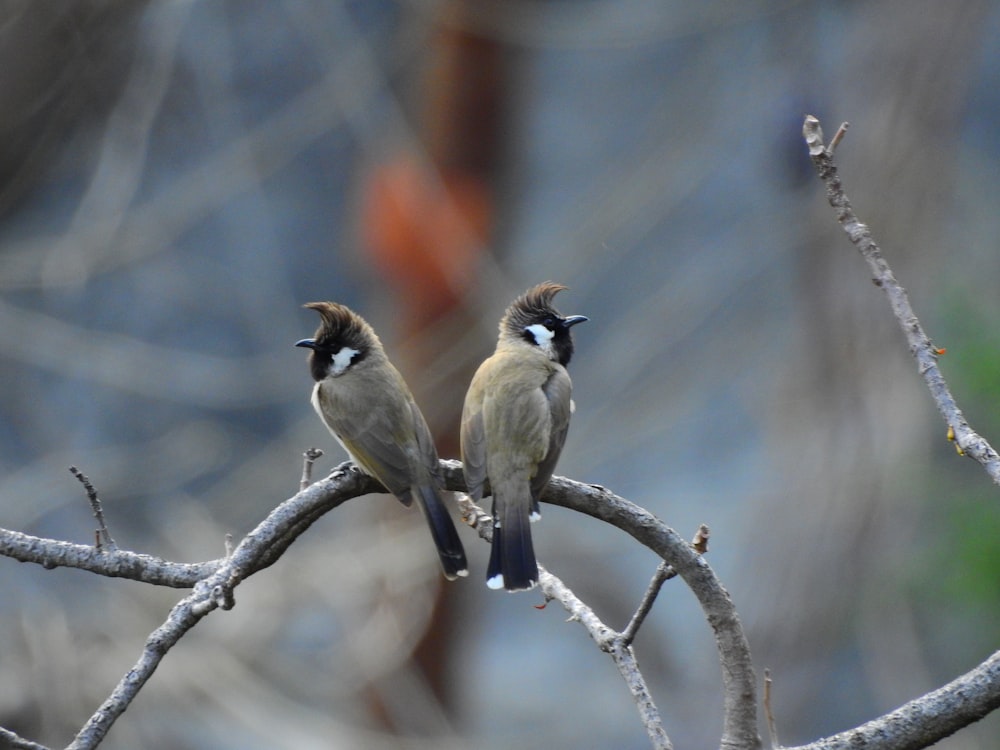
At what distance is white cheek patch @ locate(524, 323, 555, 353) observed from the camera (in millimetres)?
3836

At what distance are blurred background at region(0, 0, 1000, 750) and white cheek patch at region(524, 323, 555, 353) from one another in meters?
2.76

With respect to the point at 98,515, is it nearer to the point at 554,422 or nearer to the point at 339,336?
the point at 554,422

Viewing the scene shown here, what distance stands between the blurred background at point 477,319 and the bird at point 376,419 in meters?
3.06

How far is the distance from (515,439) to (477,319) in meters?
3.95

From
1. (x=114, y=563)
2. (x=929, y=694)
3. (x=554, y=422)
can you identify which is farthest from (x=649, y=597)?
(x=554, y=422)

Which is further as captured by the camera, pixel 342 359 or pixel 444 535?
pixel 342 359

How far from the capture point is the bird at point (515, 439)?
3.14 metres

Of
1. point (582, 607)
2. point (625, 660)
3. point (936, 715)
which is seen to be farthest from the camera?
point (582, 607)

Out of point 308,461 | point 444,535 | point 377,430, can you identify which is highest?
point 377,430

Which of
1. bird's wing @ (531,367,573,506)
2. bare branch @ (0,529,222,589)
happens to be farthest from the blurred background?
bare branch @ (0,529,222,589)

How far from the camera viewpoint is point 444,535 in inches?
131

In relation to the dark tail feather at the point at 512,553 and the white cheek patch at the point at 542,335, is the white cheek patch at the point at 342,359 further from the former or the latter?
the dark tail feather at the point at 512,553

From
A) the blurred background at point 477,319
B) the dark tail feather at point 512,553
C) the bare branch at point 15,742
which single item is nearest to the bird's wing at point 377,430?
the dark tail feather at point 512,553

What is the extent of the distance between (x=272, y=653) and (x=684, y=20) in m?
4.77
